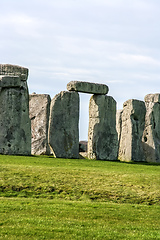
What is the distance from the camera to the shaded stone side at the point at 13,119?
22.1 metres

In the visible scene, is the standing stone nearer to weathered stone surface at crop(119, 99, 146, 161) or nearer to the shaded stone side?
weathered stone surface at crop(119, 99, 146, 161)

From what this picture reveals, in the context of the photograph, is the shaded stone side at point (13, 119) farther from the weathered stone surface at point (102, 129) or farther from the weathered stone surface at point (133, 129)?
the weathered stone surface at point (133, 129)

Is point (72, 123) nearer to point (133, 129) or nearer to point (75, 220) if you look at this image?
point (133, 129)

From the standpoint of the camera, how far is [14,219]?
35.3ft

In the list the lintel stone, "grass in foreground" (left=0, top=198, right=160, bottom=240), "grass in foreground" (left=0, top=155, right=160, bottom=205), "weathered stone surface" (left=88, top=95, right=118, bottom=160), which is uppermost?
the lintel stone

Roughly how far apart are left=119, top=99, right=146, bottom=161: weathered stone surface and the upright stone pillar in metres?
6.21

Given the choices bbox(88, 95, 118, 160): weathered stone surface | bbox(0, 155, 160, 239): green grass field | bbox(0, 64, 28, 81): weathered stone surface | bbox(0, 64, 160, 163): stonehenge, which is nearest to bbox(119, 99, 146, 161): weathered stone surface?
bbox(0, 64, 160, 163): stonehenge

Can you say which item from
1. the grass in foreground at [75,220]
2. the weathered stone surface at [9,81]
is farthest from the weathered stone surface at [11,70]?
the grass in foreground at [75,220]

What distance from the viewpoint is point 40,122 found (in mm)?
26891

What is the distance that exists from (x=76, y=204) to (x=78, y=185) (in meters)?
2.14

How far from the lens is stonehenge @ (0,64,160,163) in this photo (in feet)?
73.2

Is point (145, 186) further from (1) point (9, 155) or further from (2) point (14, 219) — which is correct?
(1) point (9, 155)

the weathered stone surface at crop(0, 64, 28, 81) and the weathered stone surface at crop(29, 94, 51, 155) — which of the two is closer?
the weathered stone surface at crop(0, 64, 28, 81)

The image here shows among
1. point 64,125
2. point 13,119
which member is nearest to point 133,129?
point 64,125
